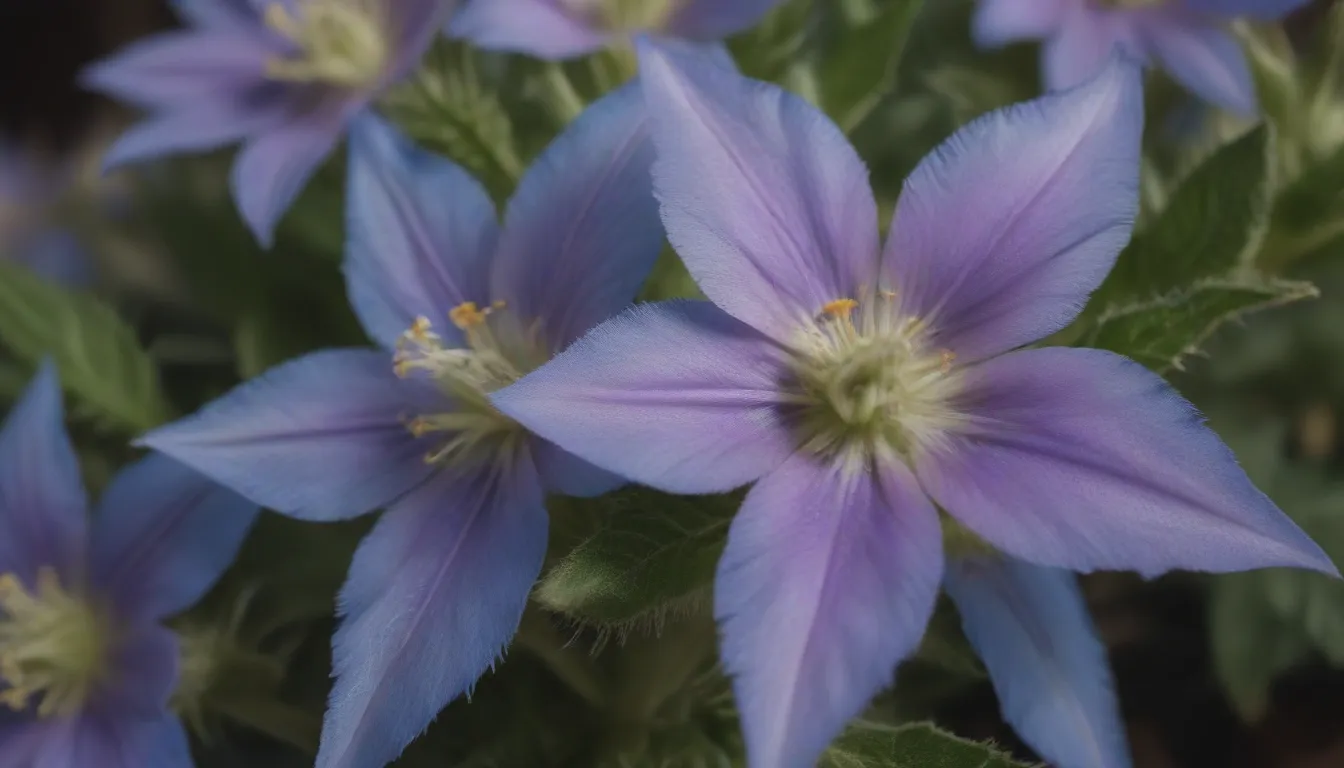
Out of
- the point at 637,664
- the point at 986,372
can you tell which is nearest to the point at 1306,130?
the point at 986,372

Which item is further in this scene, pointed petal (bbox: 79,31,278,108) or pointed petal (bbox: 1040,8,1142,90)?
pointed petal (bbox: 79,31,278,108)

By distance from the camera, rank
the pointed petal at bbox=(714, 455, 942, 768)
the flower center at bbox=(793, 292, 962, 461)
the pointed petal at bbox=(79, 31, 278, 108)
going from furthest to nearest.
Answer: the pointed petal at bbox=(79, 31, 278, 108)
the flower center at bbox=(793, 292, 962, 461)
the pointed petal at bbox=(714, 455, 942, 768)

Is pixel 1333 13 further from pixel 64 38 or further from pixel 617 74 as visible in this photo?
pixel 64 38

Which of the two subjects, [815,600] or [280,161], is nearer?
[815,600]

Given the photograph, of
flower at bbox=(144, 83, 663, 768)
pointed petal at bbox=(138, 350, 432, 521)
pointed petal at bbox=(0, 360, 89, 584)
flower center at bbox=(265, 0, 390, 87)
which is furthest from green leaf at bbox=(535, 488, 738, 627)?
flower center at bbox=(265, 0, 390, 87)

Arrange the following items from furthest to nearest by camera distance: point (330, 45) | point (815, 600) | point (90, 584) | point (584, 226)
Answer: point (330, 45) < point (90, 584) < point (584, 226) < point (815, 600)

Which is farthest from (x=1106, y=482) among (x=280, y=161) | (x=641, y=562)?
(x=280, y=161)

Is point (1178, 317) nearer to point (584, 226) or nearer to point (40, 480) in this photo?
point (584, 226)

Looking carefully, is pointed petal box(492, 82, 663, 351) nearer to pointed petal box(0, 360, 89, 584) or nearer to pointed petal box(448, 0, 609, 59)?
pointed petal box(448, 0, 609, 59)
